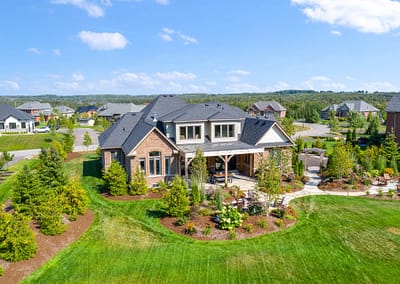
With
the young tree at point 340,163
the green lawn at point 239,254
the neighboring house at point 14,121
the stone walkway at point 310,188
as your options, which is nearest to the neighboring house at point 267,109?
the neighboring house at point 14,121

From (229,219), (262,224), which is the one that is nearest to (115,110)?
(229,219)

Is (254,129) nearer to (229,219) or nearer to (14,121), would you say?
(229,219)

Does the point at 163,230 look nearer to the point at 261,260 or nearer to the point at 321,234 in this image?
the point at 261,260

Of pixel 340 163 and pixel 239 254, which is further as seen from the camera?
pixel 340 163

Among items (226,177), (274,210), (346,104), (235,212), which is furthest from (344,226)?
(346,104)

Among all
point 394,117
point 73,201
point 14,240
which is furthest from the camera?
point 394,117

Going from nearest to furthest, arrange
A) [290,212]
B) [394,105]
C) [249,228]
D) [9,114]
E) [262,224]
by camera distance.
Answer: [249,228], [262,224], [290,212], [394,105], [9,114]

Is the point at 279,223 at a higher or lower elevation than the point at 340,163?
lower
